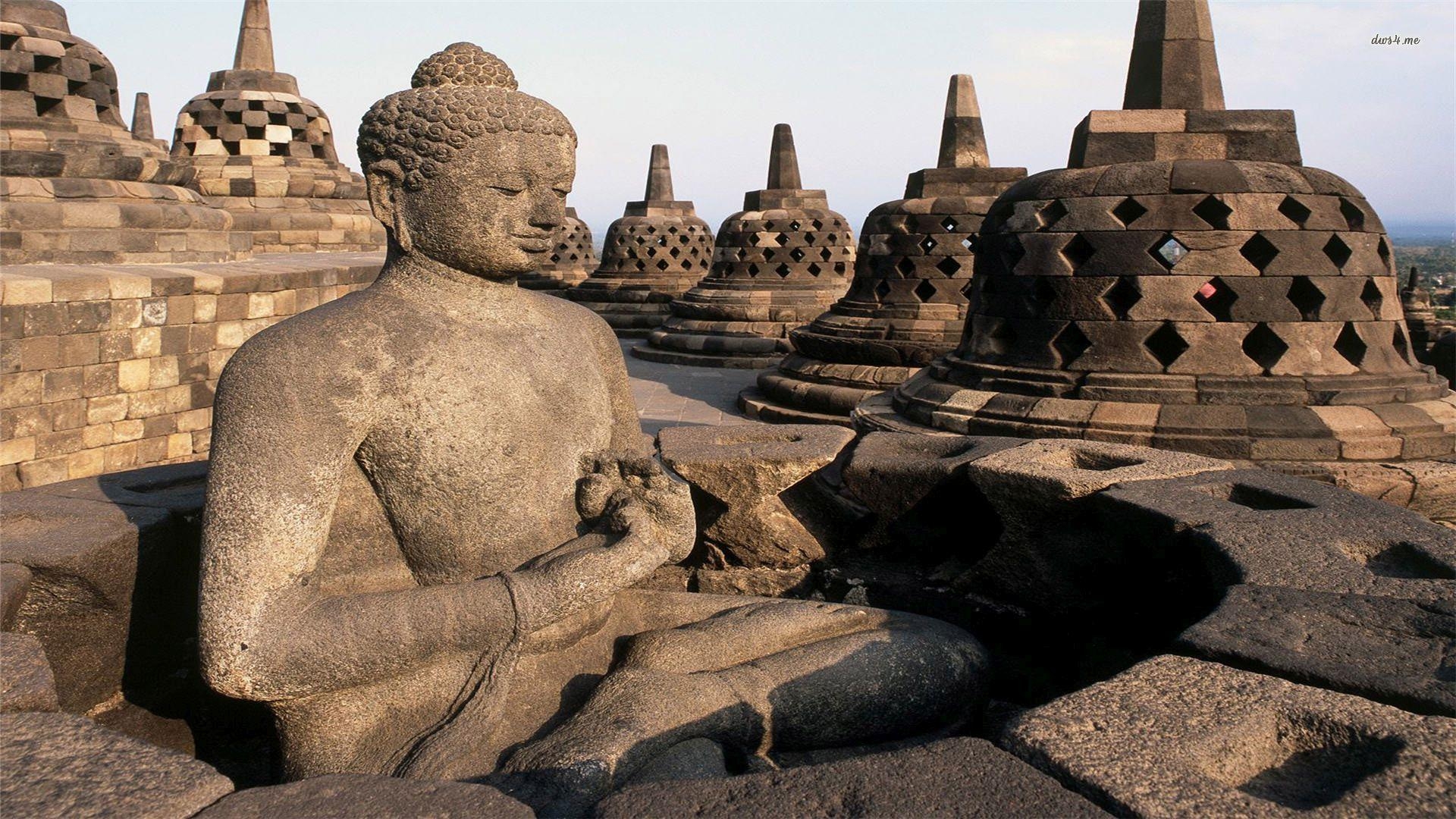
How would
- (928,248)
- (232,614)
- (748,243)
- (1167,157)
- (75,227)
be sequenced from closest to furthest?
(232,614), (1167,157), (75,227), (928,248), (748,243)

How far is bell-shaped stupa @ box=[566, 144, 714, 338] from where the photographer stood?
16719 millimetres

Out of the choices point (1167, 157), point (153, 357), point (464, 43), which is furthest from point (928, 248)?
point (464, 43)

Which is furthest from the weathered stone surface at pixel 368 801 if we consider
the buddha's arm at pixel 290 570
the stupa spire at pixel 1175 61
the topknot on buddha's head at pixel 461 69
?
the stupa spire at pixel 1175 61

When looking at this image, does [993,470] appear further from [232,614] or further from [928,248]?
[928,248]

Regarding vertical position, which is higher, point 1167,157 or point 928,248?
point 1167,157

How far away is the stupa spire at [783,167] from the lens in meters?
14.7

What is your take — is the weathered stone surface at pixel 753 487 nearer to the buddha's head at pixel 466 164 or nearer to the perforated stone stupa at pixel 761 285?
the buddha's head at pixel 466 164

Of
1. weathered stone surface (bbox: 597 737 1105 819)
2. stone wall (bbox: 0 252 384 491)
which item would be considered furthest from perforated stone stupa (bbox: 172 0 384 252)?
weathered stone surface (bbox: 597 737 1105 819)

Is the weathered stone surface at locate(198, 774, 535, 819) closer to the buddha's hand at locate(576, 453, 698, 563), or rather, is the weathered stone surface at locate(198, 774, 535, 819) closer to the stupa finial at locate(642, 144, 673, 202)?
the buddha's hand at locate(576, 453, 698, 563)

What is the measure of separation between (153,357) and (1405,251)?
140826 mm

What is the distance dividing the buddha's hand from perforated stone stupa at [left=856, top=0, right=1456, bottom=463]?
3.34 m

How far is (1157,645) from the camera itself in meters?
2.71

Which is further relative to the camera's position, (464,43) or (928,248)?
(928,248)

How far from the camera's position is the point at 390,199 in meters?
2.26
